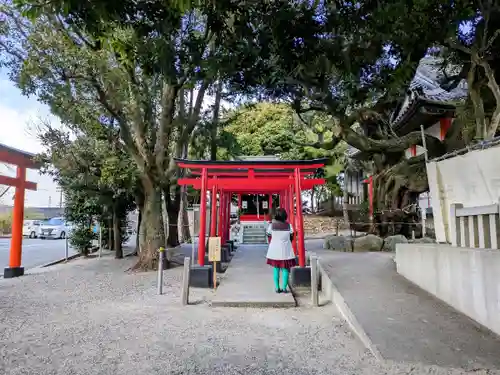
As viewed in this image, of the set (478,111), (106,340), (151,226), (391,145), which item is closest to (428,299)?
(478,111)

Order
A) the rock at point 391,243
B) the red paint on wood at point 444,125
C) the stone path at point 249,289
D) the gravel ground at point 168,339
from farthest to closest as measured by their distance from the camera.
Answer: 1. the rock at point 391,243
2. the red paint on wood at point 444,125
3. the stone path at point 249,289
4. the gravel ground at point 168,339

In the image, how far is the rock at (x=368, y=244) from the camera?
41.5 feet

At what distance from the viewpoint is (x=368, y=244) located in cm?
1272

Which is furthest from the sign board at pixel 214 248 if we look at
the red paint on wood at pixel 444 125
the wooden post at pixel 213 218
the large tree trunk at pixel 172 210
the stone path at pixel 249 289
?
the red paint on wood at pixel 444 125

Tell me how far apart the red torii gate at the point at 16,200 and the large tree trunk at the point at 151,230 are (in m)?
3.39

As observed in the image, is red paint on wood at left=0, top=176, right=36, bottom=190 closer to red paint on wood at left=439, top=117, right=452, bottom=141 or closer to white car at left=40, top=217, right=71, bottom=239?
red paint on wood at left=439, top=117, right=452, bottom=141

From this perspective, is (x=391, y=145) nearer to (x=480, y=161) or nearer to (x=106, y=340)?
(x=480, y=161)

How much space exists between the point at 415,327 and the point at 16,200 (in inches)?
436

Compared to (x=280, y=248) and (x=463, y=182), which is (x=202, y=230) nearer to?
(x=280, y=248)

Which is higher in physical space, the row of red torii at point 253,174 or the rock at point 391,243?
the row of red torii at point 253,174

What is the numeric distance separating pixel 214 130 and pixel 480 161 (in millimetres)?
10163

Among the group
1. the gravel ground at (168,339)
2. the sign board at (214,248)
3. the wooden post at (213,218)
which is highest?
the wooden post at (213,218)

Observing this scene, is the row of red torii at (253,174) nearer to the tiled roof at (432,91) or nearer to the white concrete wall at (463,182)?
the white concrete wall at (463,182)

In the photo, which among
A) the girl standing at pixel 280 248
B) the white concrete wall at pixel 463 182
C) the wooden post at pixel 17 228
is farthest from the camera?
the wooden post at pixel 17 228
